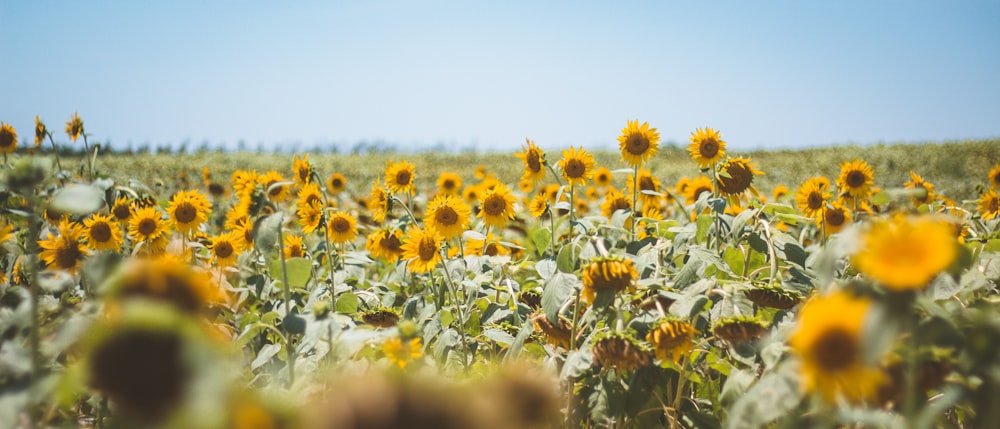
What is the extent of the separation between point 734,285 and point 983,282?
1.62 feet

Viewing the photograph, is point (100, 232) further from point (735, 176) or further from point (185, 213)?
point (735, 176)

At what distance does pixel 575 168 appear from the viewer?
2.67 metres

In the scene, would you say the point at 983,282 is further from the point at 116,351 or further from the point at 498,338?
the point at 116,351

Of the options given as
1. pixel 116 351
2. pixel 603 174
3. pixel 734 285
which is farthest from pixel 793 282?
pixel 603 174

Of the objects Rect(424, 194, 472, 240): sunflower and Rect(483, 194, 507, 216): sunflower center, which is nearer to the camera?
Rect(424, 194, 472, 240): sunflower

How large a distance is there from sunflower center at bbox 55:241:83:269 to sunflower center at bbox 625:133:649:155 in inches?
93.4

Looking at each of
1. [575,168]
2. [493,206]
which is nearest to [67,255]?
[493,206]

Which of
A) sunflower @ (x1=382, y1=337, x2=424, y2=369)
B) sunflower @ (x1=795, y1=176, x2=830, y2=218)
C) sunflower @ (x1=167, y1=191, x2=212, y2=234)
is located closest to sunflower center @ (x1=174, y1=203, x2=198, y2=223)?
sunflower @ (x1=167, y1=191, x2=212, y2=234)

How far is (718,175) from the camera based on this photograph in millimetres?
2412

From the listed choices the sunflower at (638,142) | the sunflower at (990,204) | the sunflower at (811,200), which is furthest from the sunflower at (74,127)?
the sunflower at (990,204)

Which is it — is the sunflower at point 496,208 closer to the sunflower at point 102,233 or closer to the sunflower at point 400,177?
the sunflower at point 400,177

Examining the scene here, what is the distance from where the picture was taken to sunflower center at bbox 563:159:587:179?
266cm

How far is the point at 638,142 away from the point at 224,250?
208 cm

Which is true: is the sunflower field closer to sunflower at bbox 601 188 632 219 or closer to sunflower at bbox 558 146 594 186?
sunflower at bbox 558 146 594 186
